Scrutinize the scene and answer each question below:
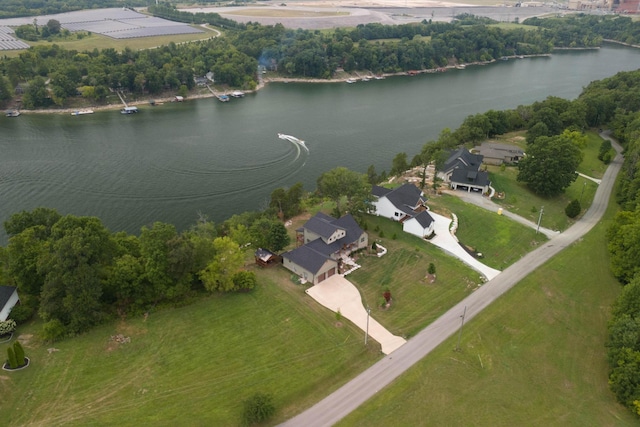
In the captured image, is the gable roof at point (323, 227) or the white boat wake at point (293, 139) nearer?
the gable roof at point (323, 227)

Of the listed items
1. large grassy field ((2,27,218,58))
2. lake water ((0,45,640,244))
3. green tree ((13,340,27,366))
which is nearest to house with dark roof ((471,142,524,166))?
lake water ((0,45,640,244))

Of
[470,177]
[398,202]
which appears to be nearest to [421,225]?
[398,202]

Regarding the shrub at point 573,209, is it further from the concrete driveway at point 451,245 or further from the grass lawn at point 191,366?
the grass lawn at point 191,366

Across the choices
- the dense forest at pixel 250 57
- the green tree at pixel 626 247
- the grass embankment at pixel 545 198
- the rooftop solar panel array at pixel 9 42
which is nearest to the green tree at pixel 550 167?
the grass embankment at pixel 545 198

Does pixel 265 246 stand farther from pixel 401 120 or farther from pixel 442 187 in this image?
pixel 401 120

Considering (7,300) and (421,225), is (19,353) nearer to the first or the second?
(7,300)

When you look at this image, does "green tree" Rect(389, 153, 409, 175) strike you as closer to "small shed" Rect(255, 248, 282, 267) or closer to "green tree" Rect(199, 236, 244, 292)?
Result: "small shed" Rect(255, 248, 282, 267)
